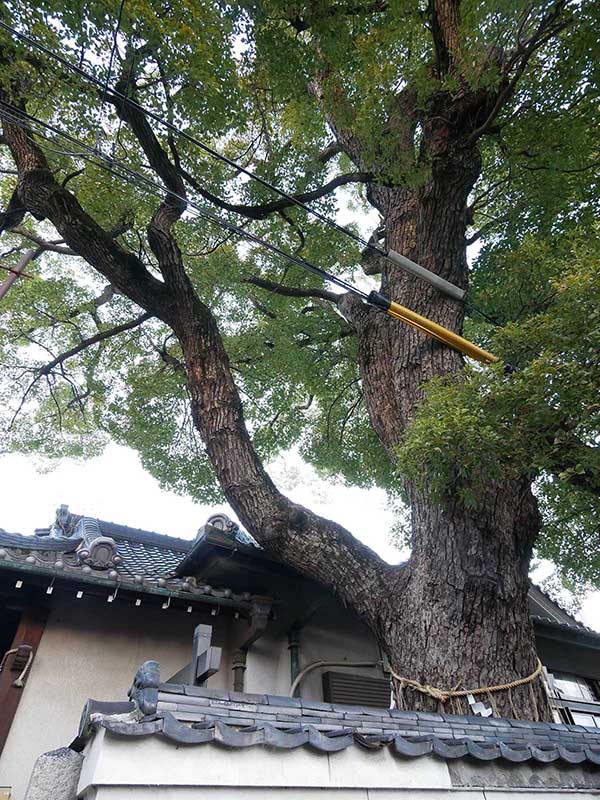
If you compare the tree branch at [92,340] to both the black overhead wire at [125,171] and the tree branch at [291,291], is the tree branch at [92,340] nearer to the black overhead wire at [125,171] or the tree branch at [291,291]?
the tree branch at [291,291]

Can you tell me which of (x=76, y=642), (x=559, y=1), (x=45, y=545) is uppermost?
(x=559, y=1)

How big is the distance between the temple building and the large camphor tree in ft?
2.80

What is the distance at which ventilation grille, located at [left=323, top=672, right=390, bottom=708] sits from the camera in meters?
5.05

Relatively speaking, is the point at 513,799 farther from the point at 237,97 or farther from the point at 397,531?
the point at 397,531

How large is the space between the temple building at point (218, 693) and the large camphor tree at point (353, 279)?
855mm

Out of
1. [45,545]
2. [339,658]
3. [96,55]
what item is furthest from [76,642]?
[96,55]

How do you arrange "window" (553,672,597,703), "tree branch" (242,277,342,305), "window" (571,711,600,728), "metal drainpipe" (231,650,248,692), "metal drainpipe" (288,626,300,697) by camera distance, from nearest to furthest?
"metal drainpipe" (231,650,248,692) < "metal drainpipe" (288,626,300,697) < "window" (571,711,600,728) < "tree branch" (242,277,342,305) < "window" (553,672,597,703)

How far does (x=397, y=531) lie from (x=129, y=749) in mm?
7237

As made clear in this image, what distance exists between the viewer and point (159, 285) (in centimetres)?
506

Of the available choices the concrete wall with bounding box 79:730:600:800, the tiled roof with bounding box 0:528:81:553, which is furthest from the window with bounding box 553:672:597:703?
the tiled roof with bounding box 0:528:81:553

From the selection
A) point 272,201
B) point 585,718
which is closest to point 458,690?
point 585,718

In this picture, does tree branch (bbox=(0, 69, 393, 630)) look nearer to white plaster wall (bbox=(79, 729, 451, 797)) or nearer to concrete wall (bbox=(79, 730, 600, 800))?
concrete wall (bbox=(79, 730, 600, 800))

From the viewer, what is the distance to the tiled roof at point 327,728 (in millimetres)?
1771

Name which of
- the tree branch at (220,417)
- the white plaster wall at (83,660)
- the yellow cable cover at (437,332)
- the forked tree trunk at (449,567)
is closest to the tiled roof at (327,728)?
the forked tree trunk at (449,567)
